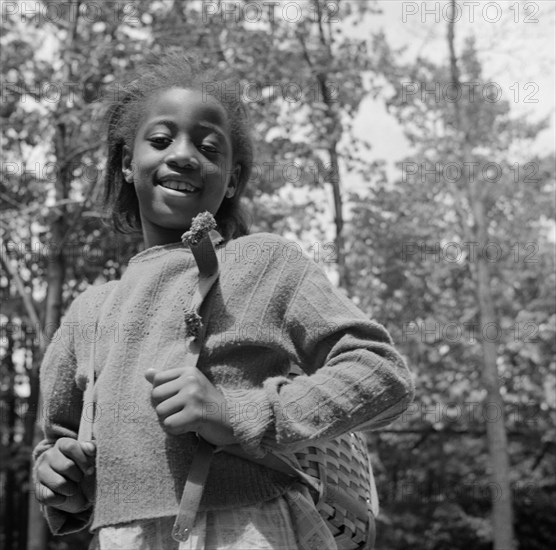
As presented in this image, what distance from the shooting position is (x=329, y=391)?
1.67 metres

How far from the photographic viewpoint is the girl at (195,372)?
1663 mm

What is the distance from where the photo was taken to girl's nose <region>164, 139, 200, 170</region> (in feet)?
6.45

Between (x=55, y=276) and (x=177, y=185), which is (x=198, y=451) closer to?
(x=177, y=185)

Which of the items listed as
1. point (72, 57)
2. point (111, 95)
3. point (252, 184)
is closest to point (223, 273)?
point (111, 95)

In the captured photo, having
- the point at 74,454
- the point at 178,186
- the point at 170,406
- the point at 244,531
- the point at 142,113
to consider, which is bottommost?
the point at 244,531

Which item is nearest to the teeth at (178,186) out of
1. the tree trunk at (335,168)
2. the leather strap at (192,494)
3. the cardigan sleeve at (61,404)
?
the cardigan sleeve at (61,404)

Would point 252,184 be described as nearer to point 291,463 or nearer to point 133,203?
point 133,203

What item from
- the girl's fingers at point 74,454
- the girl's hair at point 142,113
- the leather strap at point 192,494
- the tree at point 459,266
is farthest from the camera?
the tree at point 459,266

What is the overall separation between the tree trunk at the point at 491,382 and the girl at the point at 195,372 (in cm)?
925

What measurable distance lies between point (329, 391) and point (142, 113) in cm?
86

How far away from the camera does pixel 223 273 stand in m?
1.90

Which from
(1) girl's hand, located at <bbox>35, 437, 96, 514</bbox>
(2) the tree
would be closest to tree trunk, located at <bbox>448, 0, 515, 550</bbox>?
(2) the tree

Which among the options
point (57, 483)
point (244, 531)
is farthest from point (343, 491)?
point (57, 483)

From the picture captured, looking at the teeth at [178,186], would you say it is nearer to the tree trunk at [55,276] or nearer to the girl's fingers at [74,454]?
the girl's fingers at [74,454]
